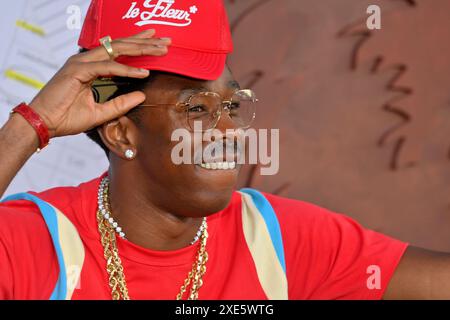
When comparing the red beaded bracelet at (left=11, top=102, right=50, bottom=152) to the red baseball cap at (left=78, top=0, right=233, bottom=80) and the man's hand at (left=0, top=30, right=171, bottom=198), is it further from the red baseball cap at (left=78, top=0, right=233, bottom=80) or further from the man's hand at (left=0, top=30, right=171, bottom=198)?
the red baseball cap at (left=78, top=0, right=233, bottom=80)

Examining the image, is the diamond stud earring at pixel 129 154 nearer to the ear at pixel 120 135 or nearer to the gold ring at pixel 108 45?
the ear at pixel 120 135

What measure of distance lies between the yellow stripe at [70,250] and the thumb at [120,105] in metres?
0.32

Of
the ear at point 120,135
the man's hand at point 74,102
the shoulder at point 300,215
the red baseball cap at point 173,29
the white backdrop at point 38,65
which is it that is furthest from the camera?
the white backdrop at point 38,65

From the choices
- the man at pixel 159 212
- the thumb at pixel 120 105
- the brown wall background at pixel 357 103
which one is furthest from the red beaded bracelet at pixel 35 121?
the brown wall background at pixel 357 103

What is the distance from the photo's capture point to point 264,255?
2.64 metres

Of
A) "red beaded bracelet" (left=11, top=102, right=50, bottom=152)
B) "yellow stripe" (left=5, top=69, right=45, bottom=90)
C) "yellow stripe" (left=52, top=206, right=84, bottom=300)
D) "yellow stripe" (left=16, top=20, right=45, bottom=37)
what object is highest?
"yellow stripe" (left=16, top=20, right=45, bottom=37)

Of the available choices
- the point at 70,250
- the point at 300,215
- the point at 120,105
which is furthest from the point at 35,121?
the point at 300,215

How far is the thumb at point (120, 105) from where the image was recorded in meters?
2.49

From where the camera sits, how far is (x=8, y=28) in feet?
11.6

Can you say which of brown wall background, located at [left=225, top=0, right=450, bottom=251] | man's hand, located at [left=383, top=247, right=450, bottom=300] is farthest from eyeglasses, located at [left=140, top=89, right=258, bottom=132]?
brown wall background, located at [left=225, top=0, right=450, bottom=251]

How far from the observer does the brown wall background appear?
3.86 meters

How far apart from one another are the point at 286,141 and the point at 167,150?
1496 mm

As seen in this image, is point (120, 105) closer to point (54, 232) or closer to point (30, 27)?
point (54, 232)

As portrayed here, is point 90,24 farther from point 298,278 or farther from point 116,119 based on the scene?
point 298,278
